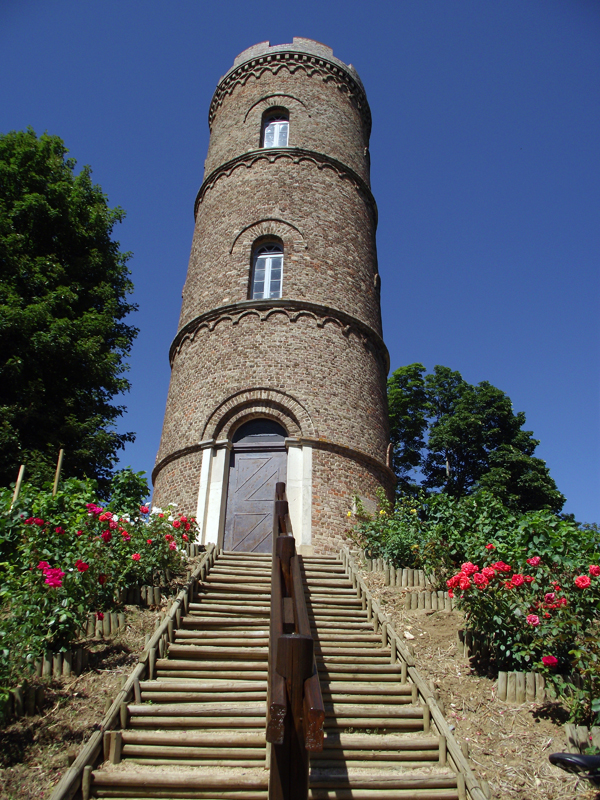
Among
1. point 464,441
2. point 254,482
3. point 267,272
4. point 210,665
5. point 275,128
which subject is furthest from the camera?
point 464,441

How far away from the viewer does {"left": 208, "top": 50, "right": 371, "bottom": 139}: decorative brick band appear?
17359 mm

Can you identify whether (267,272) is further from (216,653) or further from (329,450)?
(216,653)

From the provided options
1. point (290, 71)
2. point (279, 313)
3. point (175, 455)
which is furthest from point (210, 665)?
point (290, 71)

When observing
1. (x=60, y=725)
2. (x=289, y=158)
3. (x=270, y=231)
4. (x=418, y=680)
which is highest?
(x=289, y=158)

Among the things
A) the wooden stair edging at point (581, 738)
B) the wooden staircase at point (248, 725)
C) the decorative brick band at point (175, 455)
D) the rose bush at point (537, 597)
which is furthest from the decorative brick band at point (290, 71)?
→ the wooden stair edging at point (581, 738)

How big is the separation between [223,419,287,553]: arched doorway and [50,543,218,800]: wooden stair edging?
3680mm

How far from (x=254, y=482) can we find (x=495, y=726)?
706 cm

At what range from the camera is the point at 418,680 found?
6070 mm

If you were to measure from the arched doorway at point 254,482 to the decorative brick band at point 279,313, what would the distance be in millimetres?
2487

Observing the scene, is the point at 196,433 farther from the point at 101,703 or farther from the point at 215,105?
the point at 215,105

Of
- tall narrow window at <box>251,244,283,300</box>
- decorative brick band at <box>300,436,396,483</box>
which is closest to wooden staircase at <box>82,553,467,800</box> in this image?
decorative brick band at <box>300,436,396,483</box>

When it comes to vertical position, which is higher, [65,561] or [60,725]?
[65,561]

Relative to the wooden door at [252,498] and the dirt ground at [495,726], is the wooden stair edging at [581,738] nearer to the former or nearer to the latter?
the dirt ground at [495,726]

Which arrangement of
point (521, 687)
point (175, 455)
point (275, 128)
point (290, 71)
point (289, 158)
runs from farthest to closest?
point (290, 71)
point (275, 128)
point (289, 158)
point (175, 455)
point (521, 687)
